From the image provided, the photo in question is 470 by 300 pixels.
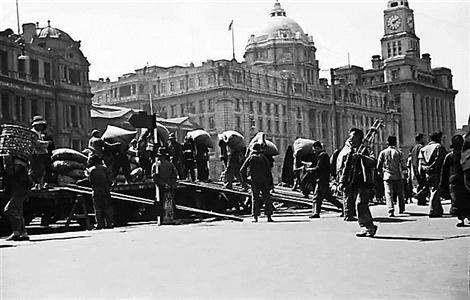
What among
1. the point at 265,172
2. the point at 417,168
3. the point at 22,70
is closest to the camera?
the point at 265,172

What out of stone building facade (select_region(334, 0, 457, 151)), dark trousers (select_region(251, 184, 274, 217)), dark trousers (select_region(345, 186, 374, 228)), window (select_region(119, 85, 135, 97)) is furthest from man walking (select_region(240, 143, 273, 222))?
window (select_region(119, 85, 135, 97))

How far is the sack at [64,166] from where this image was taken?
2258 centimetres

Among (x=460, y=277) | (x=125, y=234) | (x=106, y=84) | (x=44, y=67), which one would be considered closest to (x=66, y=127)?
(x=44, y=67)

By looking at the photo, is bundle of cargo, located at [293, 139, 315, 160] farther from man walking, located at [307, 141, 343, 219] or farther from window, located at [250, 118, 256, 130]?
window, located at [250, 118, 256, 130]

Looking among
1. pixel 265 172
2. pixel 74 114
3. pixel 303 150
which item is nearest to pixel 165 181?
pixel 265 172

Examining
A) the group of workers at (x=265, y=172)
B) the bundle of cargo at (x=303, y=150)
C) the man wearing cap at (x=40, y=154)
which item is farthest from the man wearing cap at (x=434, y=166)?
the bundle of cargo at (x=303, y=150)

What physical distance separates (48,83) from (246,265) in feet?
158

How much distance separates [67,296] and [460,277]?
385cm

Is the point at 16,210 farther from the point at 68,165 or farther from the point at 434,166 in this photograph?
the point at 68,165

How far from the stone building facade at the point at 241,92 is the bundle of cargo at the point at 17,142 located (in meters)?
60.9

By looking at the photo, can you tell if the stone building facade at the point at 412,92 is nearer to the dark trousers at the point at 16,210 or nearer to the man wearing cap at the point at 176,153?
the man wearing cap at the point at 176,153

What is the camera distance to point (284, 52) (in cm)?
8181

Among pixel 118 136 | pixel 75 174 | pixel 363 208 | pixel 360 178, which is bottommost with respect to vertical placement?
pixel 363 208

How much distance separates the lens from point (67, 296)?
726 centimetres
